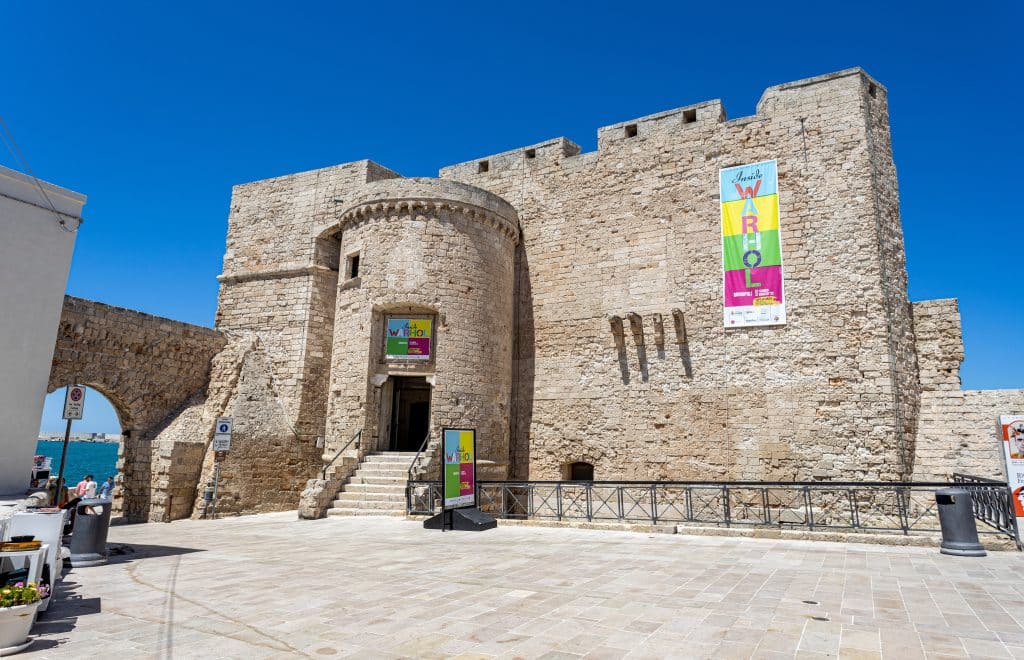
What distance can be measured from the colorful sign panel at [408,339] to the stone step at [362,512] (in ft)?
12.9

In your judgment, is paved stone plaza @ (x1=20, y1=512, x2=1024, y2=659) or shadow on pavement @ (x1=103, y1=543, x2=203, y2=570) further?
shadow on pavement @ (x1=103, y1=543, x2=203, y2=570)

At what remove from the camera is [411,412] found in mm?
18516

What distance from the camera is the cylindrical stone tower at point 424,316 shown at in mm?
15094

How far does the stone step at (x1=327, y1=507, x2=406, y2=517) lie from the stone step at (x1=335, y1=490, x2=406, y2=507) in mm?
366

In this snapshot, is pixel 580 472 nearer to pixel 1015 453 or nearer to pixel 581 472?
pixel 581 472

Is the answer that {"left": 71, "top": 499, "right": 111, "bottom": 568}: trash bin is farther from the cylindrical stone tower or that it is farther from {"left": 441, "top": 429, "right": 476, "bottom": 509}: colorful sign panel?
the cylindrical stone tower

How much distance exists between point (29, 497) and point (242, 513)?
849 cm

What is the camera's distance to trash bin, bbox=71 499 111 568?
7.34 metres

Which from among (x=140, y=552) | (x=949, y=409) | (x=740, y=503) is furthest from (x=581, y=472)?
(x=140, y=552)

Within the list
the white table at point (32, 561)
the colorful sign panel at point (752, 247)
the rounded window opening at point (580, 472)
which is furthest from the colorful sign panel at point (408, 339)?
the white table at point (32, 561)

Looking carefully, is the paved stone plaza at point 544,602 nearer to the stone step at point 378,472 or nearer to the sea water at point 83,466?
the stone step at point 378,472

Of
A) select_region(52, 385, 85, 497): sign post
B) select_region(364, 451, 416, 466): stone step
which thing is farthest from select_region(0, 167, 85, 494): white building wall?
select_region(364, 451, 416, 466): stone step

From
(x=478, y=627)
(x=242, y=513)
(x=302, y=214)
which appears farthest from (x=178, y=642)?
(x=302, y=214)

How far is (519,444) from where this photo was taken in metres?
16.6
